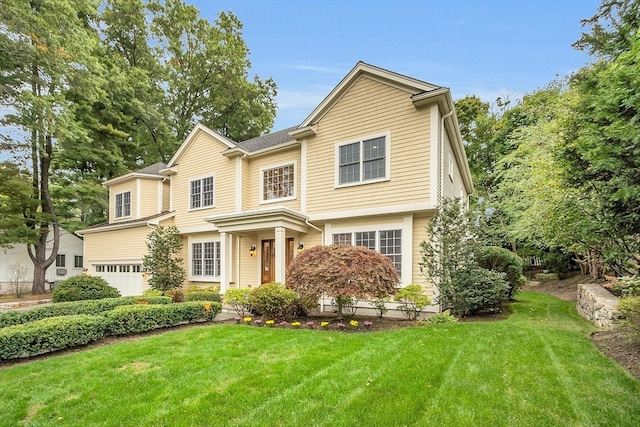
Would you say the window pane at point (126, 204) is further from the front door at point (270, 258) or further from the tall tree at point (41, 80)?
the front door at point (270, 258)

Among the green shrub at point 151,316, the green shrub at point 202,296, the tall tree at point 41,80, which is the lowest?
the green shrub at point 202,296

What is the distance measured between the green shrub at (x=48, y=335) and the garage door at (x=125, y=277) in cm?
915

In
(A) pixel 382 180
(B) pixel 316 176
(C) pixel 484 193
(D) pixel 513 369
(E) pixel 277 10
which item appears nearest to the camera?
(D) pixel 513 369

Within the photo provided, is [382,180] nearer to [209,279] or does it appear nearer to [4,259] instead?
[209,279]

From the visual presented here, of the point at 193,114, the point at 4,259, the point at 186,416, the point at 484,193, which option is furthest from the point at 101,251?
the point at 484,193

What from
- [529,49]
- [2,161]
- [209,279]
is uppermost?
[529,49]

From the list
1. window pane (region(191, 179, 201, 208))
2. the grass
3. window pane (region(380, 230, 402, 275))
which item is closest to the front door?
window pane (region(380, 230, 402, 275))

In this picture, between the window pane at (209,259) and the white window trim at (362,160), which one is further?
the window pane at (209,259)

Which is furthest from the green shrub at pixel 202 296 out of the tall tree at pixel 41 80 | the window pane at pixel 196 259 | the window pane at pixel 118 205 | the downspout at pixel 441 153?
the tall tree at pixel 41 80

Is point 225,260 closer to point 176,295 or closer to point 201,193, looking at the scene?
point 176,295

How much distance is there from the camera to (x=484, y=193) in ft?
79.2

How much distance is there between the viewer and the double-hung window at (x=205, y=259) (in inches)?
546

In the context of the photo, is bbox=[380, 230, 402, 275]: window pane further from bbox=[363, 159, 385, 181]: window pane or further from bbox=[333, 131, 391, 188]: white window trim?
bbox=[363, 159, 385, 181]: window pane

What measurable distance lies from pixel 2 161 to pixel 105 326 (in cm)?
1813
